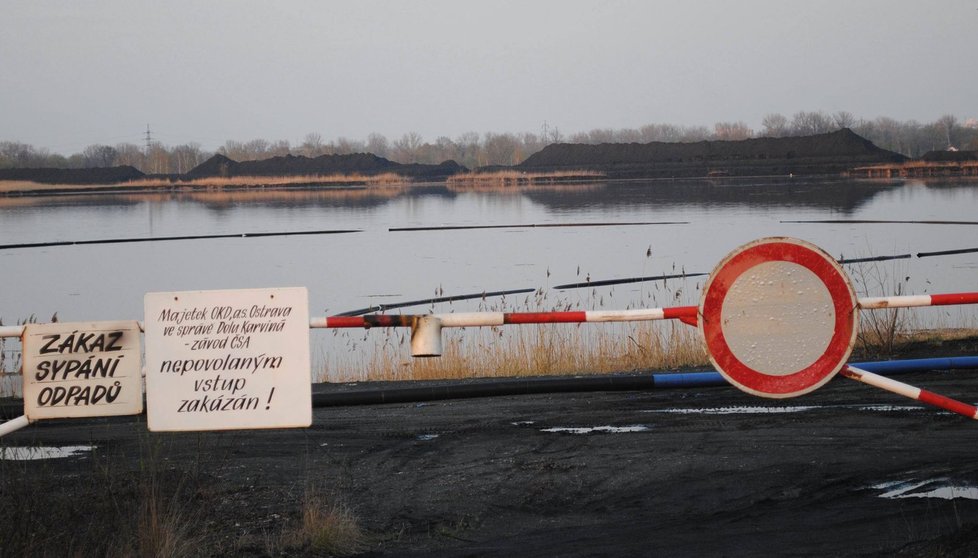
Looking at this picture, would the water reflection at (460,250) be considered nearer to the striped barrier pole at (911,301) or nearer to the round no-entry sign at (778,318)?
the striped barrier pole at (911,301)

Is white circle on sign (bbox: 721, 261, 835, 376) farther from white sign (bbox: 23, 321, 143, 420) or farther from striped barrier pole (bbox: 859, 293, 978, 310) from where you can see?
white sign (bbox: 23, 321, 143, 420)

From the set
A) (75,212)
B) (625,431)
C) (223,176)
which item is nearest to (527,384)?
(625,431)

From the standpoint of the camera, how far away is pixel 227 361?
6016mm

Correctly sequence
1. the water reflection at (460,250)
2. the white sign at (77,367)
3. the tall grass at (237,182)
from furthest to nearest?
1. the tall grass at (237,182)
2. the water reflection at (460,250)
3. the white sign at (77,367)

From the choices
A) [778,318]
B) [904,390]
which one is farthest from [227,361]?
[904,390]

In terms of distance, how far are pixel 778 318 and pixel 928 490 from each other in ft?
6.54

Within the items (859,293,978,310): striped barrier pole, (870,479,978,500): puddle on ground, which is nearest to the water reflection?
(870,479,978,500): puddle on ground

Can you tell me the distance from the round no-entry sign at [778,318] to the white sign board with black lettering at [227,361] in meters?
2.04

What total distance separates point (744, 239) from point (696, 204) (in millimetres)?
19560

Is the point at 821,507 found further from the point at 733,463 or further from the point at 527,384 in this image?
the point at 527,384

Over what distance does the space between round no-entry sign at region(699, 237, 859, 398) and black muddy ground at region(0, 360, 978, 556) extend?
925mm

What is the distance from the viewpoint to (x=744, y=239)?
31969 millimetres

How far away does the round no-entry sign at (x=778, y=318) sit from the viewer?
19.9ft

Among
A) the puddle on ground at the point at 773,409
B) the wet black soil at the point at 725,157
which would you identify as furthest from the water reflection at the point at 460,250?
the wet black soil at the point at 725,157
